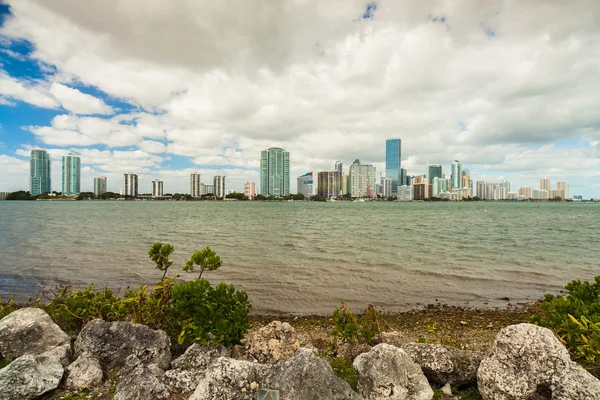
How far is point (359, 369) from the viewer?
4.49 meters

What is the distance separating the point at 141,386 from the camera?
429 cm

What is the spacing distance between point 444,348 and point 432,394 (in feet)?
3.66

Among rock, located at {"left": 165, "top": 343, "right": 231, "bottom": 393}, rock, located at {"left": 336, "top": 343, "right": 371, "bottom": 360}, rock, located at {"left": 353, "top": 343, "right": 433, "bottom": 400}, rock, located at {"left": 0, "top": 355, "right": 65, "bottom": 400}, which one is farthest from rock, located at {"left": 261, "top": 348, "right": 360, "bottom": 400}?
rock, located at {"left": 0, "top": 355, "right": 65, "bottom": 400}

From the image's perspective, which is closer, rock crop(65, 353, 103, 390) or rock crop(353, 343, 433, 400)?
rock crop(353, 343, 433, 400)

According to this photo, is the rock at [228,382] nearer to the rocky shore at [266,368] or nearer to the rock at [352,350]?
the rocky shore at [266,368]

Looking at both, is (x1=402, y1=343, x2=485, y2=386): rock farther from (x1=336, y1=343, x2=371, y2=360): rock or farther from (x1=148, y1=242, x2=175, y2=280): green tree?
(x1=148, y1=242, x2=175, y2=280): green tree

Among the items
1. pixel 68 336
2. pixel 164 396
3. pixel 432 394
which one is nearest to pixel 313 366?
pixel 432 394

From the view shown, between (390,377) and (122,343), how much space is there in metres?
4.43

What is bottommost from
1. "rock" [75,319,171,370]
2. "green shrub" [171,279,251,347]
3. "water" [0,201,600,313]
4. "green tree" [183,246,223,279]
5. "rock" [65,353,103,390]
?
"water" [0,201,600,313]

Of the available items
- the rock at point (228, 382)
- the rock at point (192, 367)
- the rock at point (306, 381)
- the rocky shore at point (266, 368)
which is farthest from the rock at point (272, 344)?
the rock at point (306, 381)

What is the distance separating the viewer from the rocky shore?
3984mm

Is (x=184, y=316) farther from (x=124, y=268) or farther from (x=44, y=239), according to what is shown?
(x=44, y=239)

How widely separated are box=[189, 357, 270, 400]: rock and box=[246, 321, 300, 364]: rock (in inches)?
45.0

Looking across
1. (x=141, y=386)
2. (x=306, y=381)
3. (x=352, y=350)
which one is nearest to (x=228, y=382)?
(x=306, y=381)
